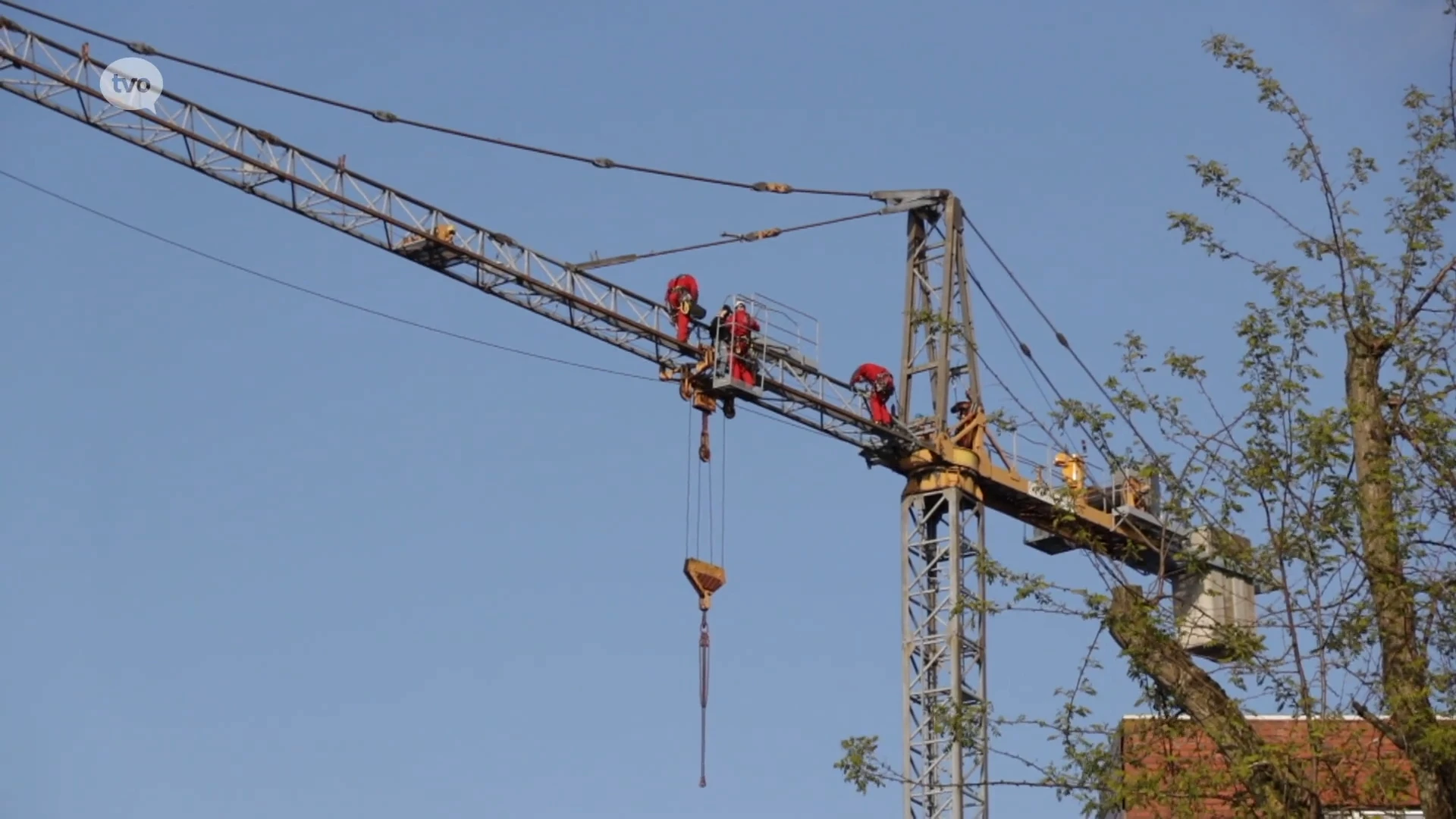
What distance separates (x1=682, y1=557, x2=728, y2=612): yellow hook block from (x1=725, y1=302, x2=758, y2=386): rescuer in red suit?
143 inches

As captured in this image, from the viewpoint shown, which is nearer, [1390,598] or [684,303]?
[1390,598]

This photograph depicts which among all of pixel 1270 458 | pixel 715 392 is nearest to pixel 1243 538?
pixel 1270 458

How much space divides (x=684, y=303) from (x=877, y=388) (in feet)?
15.4

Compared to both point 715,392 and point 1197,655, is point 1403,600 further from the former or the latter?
point 715,392

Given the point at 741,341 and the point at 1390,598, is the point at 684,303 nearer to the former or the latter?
the point at 741,341

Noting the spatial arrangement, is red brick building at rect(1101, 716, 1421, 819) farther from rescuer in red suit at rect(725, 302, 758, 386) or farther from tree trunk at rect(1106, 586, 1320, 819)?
rescuer in red suit at rect(725, 302, 758, 386)

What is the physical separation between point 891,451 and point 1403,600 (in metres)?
28.5

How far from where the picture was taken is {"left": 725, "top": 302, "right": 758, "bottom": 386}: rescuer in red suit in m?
42.6

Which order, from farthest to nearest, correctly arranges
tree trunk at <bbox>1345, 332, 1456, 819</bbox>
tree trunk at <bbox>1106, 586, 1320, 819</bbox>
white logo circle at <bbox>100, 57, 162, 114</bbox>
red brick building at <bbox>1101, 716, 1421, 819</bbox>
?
white logo circle at <bbox>100, 57, 162, 114</bbox>
tree trunk at <bbox>1106, 586, 1320, 819</bbox>
red brick building at <bbox>1101, 716, 1421, 819</bbox>
tree trunk at <bbox>1345, 332, 1456, 819</bbox>

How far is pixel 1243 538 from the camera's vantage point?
58.0ft

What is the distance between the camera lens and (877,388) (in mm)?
45125

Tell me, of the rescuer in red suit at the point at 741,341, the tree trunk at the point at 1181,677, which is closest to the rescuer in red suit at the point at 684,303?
the rescuer in red suit at the point at 741,341

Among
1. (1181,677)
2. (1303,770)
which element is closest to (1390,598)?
(1303,770)

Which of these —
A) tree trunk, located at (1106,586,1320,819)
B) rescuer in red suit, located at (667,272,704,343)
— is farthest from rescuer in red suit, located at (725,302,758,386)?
tree trunk, located at (1106,586,1320,819)
